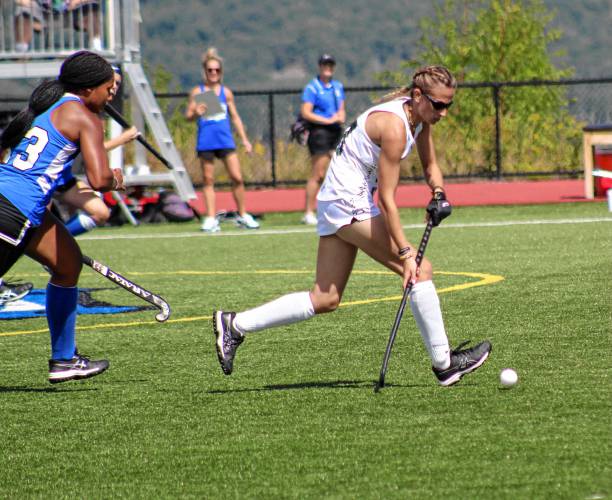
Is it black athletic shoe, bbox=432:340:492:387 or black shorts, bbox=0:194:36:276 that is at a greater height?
black shorts, bbox=0:194:36:276

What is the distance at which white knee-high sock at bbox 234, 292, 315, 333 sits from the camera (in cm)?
744

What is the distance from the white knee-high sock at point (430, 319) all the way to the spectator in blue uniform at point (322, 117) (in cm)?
1098

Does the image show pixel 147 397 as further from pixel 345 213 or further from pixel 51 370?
pixel 345 213

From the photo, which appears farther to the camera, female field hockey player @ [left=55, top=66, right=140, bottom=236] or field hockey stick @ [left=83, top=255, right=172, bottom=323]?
female field hockey player @ [left=55, top=66, right=140, bottom=236]

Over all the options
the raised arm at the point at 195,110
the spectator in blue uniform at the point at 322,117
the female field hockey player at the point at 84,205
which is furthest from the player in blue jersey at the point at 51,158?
the spectator in blue uniform at the point at 322,117

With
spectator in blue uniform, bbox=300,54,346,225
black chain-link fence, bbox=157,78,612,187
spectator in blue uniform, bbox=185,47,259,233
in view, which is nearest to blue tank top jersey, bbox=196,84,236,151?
spectator in blue uniform, bbox=185,47,259,233

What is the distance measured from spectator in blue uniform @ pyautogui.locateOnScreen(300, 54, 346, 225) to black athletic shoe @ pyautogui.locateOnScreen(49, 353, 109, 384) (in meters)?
10.3

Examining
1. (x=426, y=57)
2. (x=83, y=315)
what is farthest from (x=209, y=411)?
(x=426, y=57)

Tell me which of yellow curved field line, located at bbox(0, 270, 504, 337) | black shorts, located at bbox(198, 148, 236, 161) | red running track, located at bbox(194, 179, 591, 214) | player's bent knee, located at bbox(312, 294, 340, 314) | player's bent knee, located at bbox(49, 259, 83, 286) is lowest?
red running track, located at bbox(194, 179, 591, 214)

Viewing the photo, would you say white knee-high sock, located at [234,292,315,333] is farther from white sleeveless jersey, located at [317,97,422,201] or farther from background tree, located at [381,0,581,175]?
background tree, located at [381,0,581,175]

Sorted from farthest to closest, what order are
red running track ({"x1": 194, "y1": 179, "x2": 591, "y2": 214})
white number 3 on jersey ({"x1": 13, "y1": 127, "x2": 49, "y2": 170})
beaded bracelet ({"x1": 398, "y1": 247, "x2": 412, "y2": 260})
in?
red running track ({"x1": 194, "y1": 179, "x2": 591, "y2": 214}) → white number 3 on jersey ({"x1": 13, "y1": 127, "x2": 49, "y2": 170}) → beaded bracelet ({"x1": 398, "y1": 247, "x2": 412, "y2": 260})

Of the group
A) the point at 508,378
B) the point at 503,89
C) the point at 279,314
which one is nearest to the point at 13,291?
the point at 279,314

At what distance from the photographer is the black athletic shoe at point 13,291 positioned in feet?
36.8

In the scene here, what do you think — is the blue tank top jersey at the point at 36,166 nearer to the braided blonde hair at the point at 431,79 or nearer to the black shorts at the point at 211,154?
the braided blonde hair at the point at 431,79
